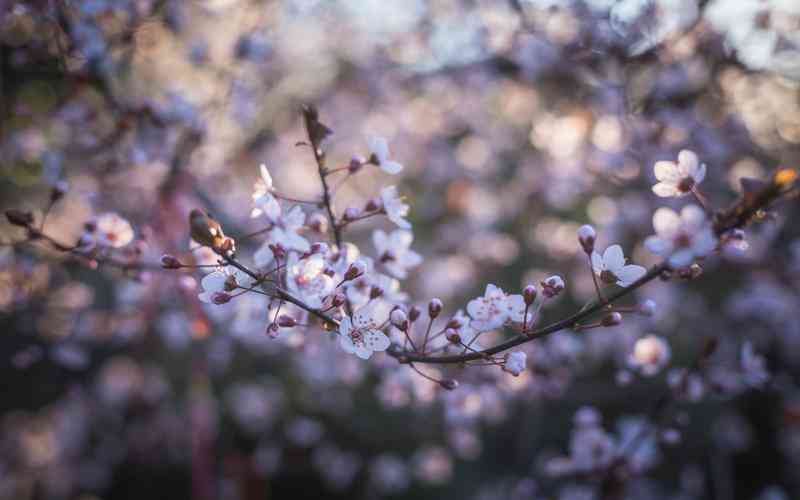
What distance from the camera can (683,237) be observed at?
4.03 ft

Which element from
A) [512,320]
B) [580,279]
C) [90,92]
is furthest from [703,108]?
[90,92]

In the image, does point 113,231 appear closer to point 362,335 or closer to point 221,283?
point 221,283

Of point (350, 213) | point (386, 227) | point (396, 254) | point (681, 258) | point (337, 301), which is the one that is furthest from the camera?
point (386, 227)

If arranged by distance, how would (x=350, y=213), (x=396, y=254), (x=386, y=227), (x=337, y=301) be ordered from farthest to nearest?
(x=386, y=227) → (x=396, y=254) → (x=350, y=213) → (x=337, y=301)

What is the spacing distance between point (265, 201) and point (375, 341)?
436 mm

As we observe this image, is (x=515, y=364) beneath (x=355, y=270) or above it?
beneath

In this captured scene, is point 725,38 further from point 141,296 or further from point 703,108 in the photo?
point 141,296

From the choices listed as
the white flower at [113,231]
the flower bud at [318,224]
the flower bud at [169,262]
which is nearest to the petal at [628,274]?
the flower bud at [318,224]

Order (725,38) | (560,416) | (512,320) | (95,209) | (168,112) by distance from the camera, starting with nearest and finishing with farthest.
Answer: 1. (512,320)
2. (168,112)
3. (95,209)
4. (725,38)
5. (560,416)

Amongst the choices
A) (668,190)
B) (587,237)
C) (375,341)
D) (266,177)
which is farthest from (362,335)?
(668,190)

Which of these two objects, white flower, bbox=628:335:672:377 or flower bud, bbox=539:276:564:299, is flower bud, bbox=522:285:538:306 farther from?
white flower, bbox=628:335:672:377

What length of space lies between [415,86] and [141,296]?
2409 mm

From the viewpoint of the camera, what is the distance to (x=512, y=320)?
144cm

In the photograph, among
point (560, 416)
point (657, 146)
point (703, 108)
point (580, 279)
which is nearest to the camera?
point (657, 146)
